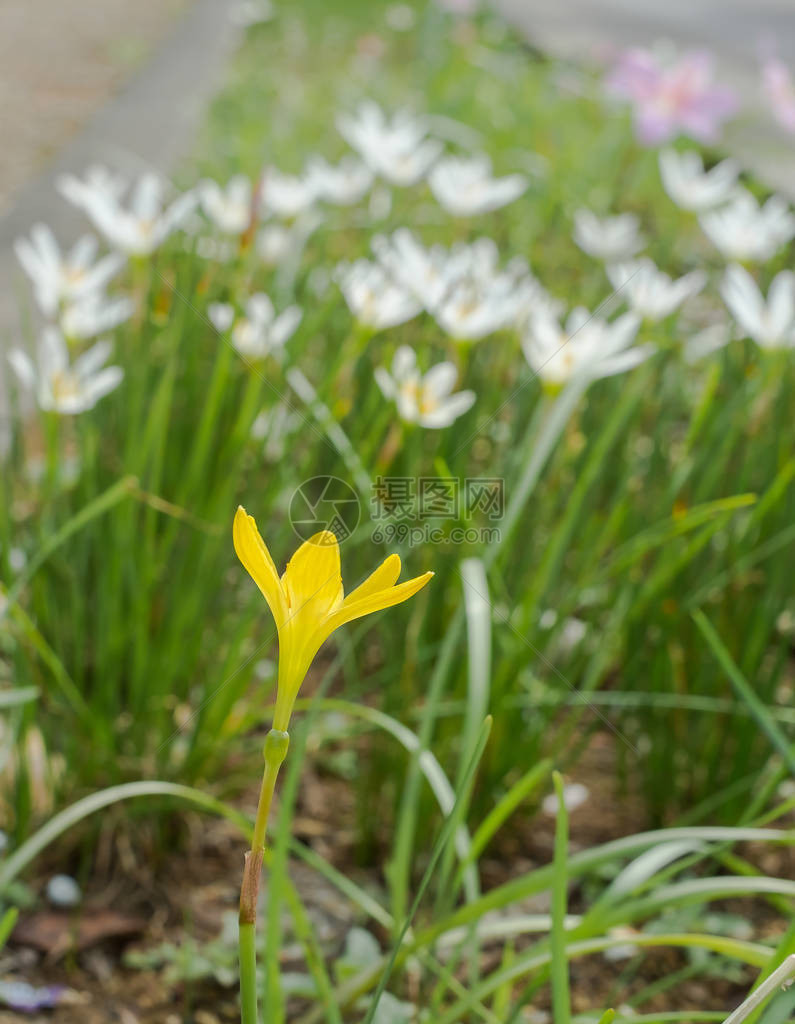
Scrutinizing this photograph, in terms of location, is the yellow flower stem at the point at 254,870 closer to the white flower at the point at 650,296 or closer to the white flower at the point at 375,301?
the white flower at the point at 375,301

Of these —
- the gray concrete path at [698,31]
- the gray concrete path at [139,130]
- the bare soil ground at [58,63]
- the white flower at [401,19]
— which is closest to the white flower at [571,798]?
the gray concrete path at [139,130]

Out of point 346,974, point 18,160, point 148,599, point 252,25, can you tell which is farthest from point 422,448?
point 252,25

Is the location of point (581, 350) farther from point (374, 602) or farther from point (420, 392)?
point (374, 602)

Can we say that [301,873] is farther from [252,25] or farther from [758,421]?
[252,25]

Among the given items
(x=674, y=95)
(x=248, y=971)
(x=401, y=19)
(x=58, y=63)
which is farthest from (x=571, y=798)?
(x=401, y=19)

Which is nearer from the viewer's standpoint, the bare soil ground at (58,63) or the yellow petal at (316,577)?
the yellow petal at (316,577)

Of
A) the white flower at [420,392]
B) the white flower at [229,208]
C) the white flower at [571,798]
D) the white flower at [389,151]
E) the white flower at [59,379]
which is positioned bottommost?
the white flower at [571,798]
